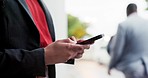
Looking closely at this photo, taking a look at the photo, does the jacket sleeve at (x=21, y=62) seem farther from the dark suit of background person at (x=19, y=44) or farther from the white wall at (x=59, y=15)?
the white wall at (x=59, y=15)

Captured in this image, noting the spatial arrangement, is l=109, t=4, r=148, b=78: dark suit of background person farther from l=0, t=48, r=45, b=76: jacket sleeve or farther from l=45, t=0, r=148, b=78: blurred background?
l=0, t=48, r=45, b=76: jacket sleeve

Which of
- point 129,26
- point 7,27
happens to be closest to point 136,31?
point 129,26

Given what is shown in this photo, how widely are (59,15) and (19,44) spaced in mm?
927

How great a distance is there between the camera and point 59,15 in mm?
1496

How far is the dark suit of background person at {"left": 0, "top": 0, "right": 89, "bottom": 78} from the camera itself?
0.55 meters

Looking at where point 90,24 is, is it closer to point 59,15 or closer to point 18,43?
point 59,15

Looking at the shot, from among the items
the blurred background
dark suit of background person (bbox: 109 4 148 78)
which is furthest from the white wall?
dark suit of background person (bbox: 109 4 148 78)

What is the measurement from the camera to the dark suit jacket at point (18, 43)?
550mm

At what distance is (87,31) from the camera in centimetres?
146

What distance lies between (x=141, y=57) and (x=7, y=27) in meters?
1.03

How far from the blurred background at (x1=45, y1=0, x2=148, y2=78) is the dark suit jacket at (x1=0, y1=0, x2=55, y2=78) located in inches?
34.4

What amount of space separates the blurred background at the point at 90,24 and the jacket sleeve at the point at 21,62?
2.96ft

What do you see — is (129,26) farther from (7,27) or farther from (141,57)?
(7,27)

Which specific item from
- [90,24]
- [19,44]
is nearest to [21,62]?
[19,44]
